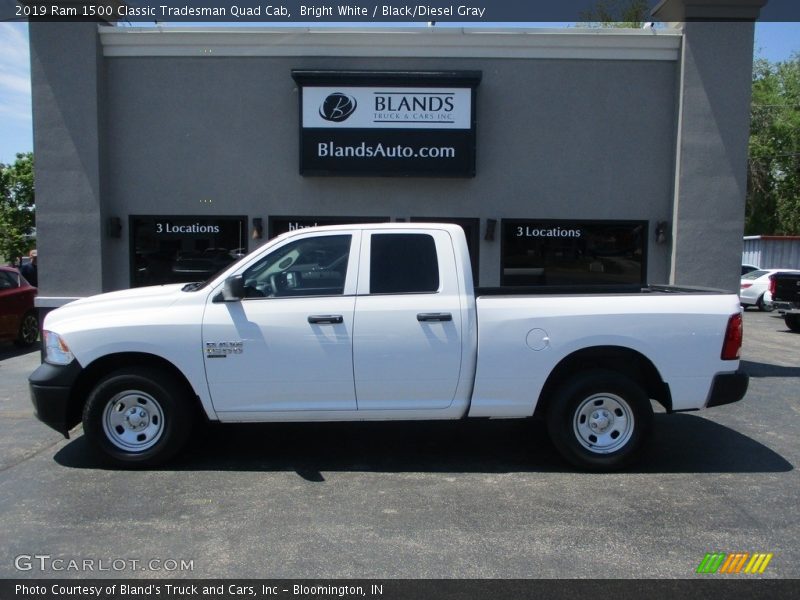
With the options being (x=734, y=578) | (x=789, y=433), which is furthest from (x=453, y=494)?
(x=789, y=433)

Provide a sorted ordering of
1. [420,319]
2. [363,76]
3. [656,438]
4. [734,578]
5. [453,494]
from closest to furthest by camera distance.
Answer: [734,578]
[453,494]
[420,319]
[656,438]
[363,76]

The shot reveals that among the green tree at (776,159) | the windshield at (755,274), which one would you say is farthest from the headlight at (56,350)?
the green tree at (776,159)

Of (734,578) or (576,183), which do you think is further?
(576,183)

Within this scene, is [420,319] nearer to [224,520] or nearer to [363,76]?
[224,520]

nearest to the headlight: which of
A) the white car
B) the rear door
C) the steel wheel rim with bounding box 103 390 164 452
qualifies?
the steel wheel rim with bounding box 103 390 164 452

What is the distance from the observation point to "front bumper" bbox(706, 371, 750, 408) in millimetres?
6055

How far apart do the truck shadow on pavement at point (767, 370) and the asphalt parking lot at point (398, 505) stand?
3160 mm

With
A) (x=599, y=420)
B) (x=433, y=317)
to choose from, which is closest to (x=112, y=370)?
(x=433, y=317)

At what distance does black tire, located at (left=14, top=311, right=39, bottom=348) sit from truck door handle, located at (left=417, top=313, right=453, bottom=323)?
10.4m

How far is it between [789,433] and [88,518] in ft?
21.3

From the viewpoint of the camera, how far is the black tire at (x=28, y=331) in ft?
44.7

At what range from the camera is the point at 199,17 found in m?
11.1

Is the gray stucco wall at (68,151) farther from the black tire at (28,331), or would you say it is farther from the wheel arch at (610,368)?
the wheel arch at (610,368)

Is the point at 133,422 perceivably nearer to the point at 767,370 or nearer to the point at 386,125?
the point at 386,125
